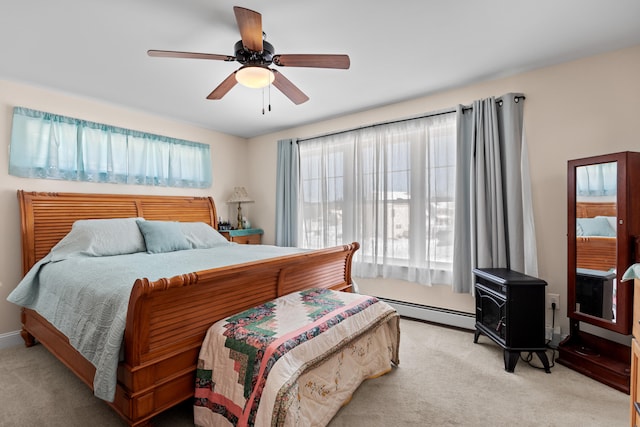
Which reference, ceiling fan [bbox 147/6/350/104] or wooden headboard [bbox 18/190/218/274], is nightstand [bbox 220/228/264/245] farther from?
ceiling fan [bbox 147/6/350/104]

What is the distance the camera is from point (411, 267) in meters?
3.33

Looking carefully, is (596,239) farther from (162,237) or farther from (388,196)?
(162,237)

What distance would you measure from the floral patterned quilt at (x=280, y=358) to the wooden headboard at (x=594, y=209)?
1767 mm

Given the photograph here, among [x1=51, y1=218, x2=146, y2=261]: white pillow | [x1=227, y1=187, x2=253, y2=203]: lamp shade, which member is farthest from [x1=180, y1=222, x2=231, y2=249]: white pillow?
[x1=227, y1=187, x2=253, y2=203]: lamp shade

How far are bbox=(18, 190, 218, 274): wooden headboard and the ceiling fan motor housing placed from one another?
242cm

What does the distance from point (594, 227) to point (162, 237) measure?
3.80 meters

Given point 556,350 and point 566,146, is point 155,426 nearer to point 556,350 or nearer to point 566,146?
point 556,350

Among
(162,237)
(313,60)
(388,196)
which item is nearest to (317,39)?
(313,60)

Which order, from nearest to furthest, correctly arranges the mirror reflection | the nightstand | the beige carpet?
the beige carpet
the mirror reflection
the nightstand

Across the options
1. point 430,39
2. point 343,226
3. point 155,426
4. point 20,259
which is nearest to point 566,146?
point 430,39

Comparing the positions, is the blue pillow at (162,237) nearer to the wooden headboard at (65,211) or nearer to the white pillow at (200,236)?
the white pillow at (200,236)

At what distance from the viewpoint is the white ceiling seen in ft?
5.95

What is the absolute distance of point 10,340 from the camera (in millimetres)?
2697

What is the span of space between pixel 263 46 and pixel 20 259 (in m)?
3.04
